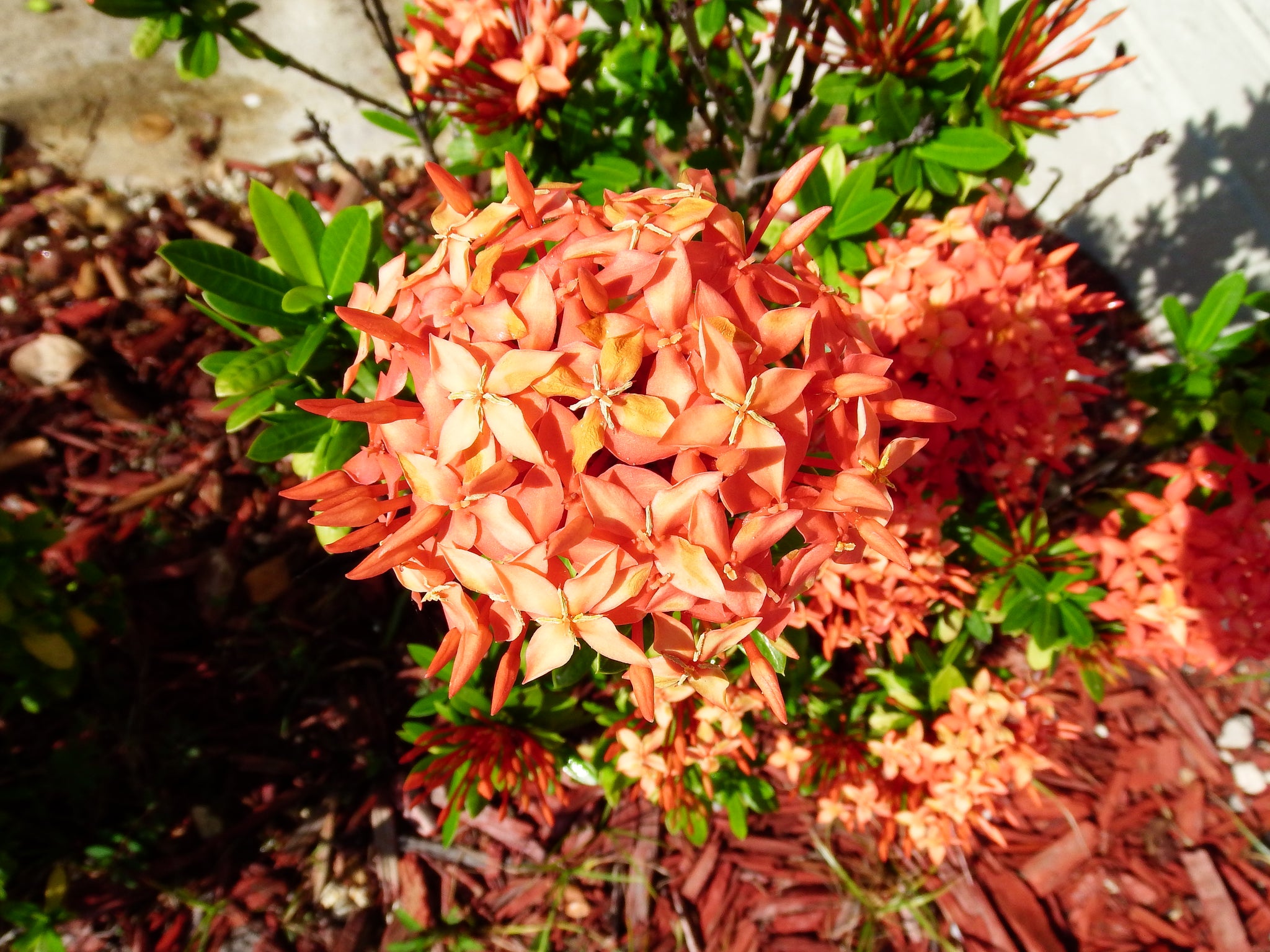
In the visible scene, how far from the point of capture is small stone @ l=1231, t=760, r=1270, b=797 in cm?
259

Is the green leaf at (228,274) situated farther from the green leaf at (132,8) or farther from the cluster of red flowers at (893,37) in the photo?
the cluster of red flowers at (893,37)

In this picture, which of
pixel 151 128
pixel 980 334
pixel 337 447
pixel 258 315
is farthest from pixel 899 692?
pixel 151 128

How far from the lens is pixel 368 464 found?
1.14 metres

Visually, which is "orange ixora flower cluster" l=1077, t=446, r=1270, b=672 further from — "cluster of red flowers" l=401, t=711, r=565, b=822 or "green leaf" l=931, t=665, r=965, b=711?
"cluster of red flowers" l=401, t=711, r=565, b=822

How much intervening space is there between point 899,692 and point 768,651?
3.64 feet

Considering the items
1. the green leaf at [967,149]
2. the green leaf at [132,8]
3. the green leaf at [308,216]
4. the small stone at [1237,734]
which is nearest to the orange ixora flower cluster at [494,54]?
the green leaf at [308,216]

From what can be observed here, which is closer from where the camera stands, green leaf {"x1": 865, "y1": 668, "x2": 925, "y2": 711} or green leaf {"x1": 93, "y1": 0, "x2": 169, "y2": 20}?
green leaf {"x1": 93, "y1": 0, "x2": 169, "y2": 20}

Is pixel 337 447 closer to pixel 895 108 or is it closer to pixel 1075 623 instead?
pixel 895 108

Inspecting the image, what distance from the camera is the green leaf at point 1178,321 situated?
1924 millimetres

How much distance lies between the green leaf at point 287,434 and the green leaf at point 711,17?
4.12 feet

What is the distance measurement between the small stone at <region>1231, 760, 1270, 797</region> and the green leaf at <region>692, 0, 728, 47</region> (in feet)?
9.75

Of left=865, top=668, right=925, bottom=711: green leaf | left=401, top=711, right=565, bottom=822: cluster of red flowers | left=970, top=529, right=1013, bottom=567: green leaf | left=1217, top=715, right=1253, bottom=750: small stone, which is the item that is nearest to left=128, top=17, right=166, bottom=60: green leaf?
left=401, top=711, right=565, bottom=822: cluster of red flowers

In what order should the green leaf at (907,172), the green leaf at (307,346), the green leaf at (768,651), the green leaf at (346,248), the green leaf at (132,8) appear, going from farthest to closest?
the green leaf at (907,172), the green leaf at (132,8), the green leaf at (346,248), the green leaf at (307,346), the green leaf at (768,651)

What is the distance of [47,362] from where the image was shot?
285 centimetres
